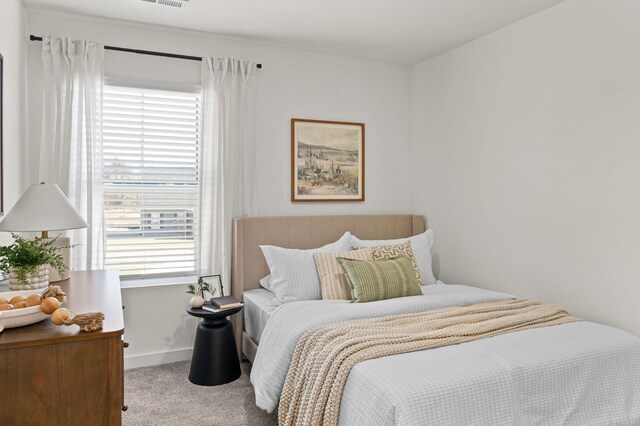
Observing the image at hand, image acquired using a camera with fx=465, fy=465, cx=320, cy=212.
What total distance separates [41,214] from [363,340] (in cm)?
164

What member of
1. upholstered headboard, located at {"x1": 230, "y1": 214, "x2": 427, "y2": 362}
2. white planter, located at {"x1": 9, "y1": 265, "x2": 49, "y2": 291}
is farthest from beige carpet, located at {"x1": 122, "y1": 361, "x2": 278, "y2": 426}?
white planter, located at {"x1": 9, "y1": 265, "x2": 49, "y2": 291}

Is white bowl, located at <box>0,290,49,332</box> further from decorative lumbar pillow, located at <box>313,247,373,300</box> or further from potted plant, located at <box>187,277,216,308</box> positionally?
decorative lumbar pillow, located at <box>313,247,373,300</box>

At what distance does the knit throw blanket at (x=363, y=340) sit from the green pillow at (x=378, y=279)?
383mm

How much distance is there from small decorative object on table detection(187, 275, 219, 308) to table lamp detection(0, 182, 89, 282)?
127cm

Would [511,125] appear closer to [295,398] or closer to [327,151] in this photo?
[327,151]

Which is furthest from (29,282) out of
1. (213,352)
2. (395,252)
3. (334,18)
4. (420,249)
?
(420,249)

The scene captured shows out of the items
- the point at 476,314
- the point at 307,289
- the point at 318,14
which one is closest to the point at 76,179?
the point at 307,289

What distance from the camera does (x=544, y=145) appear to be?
3271mm

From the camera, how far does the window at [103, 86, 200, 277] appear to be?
3.55 metres

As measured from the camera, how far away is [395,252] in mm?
3617

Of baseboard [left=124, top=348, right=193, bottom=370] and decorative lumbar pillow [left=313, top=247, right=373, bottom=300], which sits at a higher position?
decorative lumbar pillow [left=313, top=247, right=373, bottom=300]

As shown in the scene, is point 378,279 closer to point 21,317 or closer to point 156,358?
point 156,358

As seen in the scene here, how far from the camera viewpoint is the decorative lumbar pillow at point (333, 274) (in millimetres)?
3328

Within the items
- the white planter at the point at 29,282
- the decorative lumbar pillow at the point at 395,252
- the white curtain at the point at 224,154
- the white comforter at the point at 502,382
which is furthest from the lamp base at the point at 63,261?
the decorative lumbar pillow at the point at 395,252
